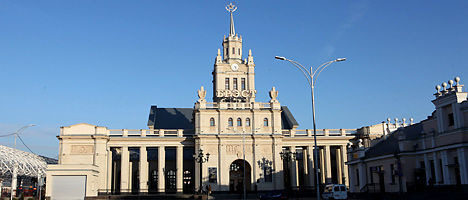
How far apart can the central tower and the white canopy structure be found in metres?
51.3

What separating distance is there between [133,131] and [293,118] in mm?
36364

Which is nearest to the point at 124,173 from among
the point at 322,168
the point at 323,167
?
the point at 322,168

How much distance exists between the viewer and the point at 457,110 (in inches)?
1597

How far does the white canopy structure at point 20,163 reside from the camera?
107 meters

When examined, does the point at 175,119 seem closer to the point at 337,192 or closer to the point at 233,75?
the point at 233,75

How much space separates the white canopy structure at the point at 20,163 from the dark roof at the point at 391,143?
3044 inches

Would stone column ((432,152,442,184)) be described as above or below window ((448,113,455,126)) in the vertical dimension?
below

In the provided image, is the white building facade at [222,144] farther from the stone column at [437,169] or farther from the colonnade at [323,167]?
the stone column at [437,169]

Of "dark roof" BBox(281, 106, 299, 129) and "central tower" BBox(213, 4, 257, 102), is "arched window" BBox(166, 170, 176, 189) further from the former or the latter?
"dark roof" BBox(281, 106, 299, 129)

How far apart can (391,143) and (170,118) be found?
164ft

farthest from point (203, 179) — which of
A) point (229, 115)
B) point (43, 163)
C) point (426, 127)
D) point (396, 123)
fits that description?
point (43, 163)

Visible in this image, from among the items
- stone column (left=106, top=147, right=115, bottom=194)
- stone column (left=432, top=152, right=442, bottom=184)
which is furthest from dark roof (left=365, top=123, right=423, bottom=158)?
stone column (left=106, top=147, right=115, bottom=194)

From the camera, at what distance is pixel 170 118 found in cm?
9231

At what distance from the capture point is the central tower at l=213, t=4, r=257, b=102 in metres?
78.4
